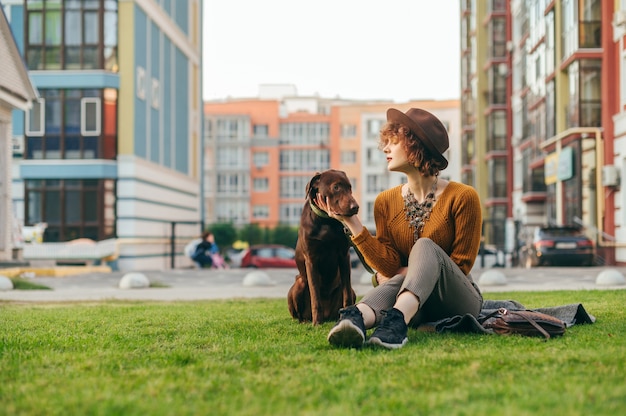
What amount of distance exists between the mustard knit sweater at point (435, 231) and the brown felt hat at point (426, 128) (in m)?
0.22

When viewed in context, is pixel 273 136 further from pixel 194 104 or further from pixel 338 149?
pixel 194 104

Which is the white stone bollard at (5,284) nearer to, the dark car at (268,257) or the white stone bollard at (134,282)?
the white stone bollard at (134,282)

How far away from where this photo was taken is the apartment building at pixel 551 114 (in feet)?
80.4

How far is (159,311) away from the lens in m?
7.91

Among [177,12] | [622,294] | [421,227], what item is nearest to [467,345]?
[421,227]

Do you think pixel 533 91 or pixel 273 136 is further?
pixel 273 136

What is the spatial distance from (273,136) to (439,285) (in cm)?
7619

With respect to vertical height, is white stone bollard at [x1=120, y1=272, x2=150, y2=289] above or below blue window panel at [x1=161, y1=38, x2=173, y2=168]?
below

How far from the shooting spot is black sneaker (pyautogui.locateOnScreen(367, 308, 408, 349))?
4344 millimetres

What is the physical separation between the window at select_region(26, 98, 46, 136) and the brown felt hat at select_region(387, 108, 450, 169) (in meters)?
23.9

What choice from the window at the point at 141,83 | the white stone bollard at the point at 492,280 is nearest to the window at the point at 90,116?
the window at the point at 141,83

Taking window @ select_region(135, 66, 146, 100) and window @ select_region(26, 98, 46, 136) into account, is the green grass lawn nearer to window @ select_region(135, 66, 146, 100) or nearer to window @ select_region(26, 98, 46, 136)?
window @ select_region(26, 98, 46, 136)

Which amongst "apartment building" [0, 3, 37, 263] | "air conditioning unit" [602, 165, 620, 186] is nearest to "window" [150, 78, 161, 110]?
"apartment building" [0, 3, 37, 263]

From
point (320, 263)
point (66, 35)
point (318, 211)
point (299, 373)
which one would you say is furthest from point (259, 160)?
point (299, 373)
